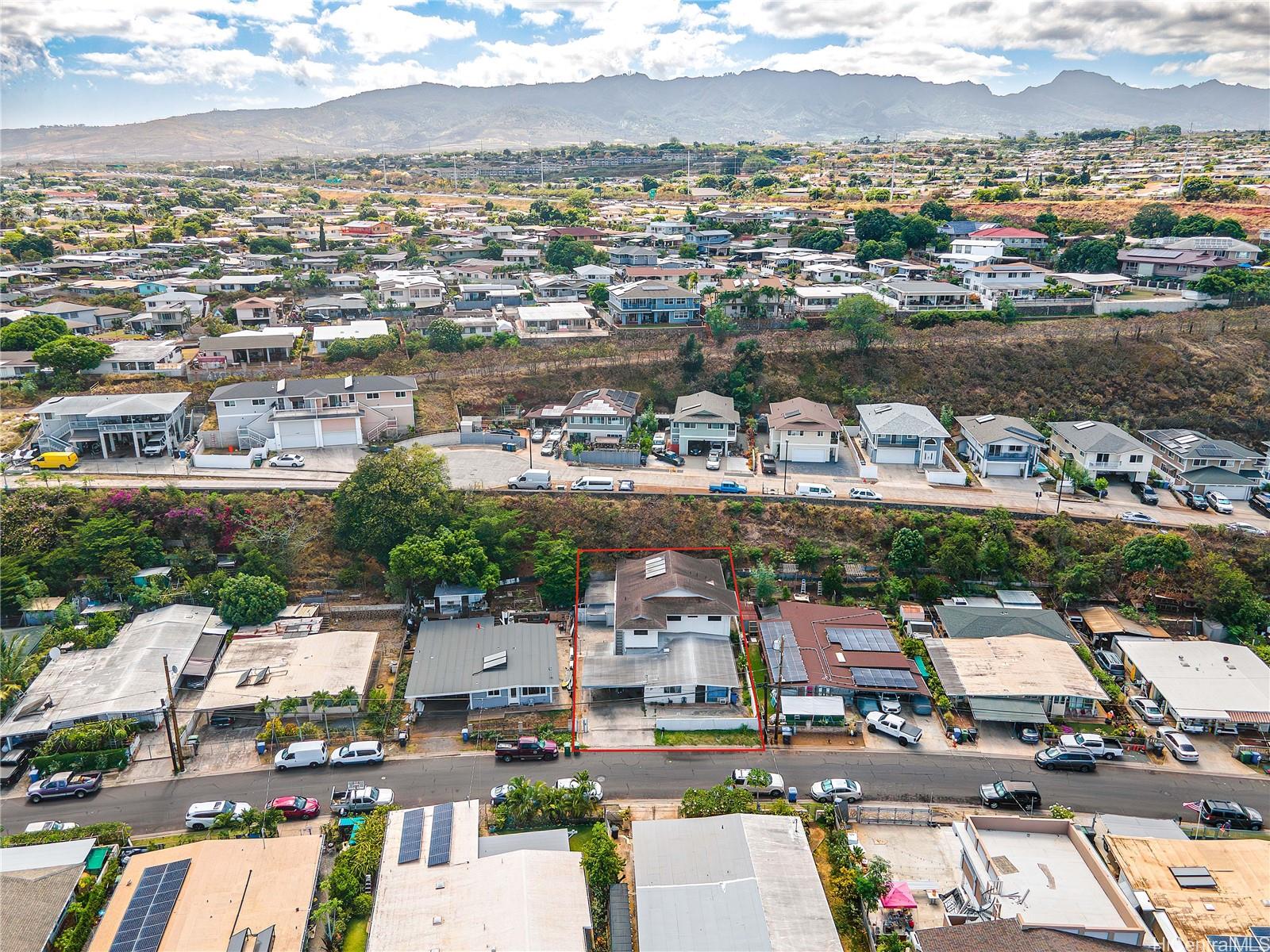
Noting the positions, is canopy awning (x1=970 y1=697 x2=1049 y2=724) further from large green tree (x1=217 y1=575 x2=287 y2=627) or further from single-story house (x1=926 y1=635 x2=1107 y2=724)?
large green tree (x1=217 y1=575 x2=287 y2=627)

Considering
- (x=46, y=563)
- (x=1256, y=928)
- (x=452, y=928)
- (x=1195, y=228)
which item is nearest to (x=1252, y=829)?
(x=1256, y=928)

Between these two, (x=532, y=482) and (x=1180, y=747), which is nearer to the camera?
(x=1180, y=747)

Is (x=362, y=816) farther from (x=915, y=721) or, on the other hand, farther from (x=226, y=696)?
(x=915, y=721)

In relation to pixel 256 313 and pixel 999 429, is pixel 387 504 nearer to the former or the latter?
pixel 999 429

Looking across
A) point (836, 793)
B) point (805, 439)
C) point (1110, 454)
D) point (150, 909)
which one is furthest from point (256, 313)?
point (1110, 454)

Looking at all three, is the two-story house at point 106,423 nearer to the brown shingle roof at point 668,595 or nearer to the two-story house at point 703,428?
the brown shingle roof at point 668,595

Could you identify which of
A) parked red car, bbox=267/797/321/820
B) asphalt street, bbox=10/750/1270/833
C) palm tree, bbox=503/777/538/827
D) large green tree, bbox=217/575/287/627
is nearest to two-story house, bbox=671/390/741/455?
asphalt street, bbox=10/750/1270/833
